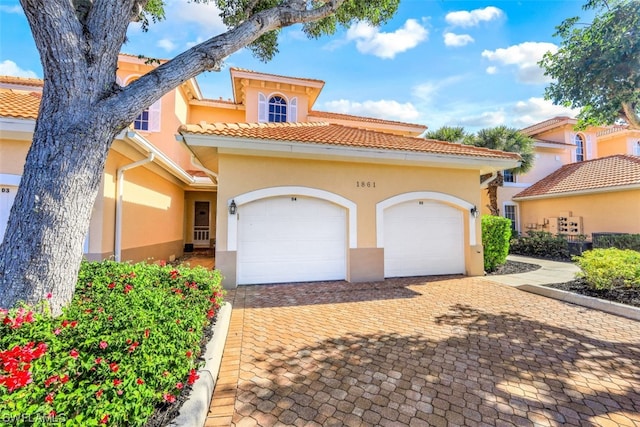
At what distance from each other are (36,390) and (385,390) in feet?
11.3

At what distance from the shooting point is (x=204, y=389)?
10.4 ft

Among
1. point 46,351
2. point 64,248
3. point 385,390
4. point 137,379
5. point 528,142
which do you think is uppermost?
point 528,142

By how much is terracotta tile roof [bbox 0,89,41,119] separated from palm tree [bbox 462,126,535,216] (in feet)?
63.9

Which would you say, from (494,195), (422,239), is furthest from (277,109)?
(494,195)

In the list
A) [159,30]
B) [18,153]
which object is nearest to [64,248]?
[18,153]

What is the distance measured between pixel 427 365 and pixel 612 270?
22.4ft

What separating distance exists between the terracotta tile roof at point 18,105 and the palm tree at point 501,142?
19.5 meters

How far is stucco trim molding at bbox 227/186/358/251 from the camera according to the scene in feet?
27.7

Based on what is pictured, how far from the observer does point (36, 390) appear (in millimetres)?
2107

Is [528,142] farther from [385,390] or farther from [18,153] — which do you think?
[18,153]

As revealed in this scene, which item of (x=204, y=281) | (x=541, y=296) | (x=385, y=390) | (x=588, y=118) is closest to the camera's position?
(x=385, y=390)

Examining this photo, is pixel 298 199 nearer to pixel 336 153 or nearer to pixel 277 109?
pixel 336 153

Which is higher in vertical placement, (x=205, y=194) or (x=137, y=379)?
(x=205, y=194)

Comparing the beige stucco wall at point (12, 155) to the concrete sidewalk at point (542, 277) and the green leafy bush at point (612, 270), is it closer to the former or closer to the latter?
the concrete sidewalk at point (542, 277)
